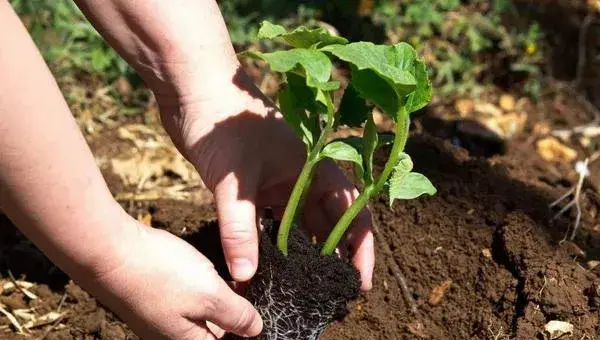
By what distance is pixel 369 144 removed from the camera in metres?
1.45

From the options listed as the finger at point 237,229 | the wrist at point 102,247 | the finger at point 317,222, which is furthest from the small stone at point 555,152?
the wrist at point 102,247

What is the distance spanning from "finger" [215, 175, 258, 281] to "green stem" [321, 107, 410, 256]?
0.46ft

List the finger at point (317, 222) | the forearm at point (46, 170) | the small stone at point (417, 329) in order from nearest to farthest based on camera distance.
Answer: the forearm at point (46, 170)
the finger at point (317, 222)
the small stone at point (417, 329)

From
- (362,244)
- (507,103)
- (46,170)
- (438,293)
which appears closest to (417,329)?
(438,293)

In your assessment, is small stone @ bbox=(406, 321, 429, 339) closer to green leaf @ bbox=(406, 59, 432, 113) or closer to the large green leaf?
green leaf @ bbox=(406, 59, 432, 113)

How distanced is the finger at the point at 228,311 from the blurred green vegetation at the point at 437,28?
58.3 inches

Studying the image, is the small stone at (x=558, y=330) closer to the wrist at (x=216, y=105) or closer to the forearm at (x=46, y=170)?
the wrist at (x=216, y=105)

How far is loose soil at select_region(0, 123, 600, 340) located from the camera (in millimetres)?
1818

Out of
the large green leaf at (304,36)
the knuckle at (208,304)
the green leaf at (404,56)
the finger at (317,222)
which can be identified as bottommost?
the finger at (317,222)

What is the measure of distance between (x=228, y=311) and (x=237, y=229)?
0.51 feet

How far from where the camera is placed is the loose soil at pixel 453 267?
182 centimetres

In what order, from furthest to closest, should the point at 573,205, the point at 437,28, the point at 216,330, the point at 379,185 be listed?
the point at 437,28 < the point at 573,205 < the point at 216,330 < the point at 379,185

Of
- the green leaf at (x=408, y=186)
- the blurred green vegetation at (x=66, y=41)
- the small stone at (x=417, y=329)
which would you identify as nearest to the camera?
the green leaf at (x=408, y=186)

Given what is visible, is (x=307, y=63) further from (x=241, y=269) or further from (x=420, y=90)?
(x=241, y=269)
